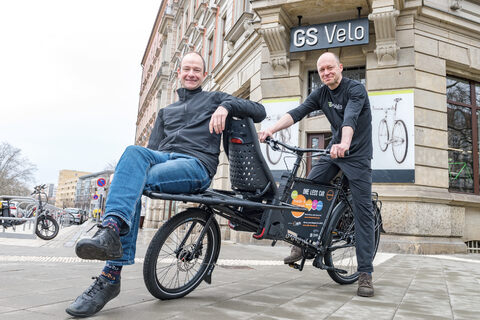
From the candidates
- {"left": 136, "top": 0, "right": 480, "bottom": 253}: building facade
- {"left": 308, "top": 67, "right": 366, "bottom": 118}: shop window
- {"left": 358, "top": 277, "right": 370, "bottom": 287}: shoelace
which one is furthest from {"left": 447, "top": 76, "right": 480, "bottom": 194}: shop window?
{"left": 358, "top": 277, "right": 370, "bottom": 287}: shoelace

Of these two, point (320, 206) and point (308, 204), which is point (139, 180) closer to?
point (308, 204)

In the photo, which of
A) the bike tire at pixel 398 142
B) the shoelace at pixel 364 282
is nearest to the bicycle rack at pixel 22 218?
the shoelace at pixel 364 282

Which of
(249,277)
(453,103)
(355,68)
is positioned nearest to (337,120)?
(249,277)

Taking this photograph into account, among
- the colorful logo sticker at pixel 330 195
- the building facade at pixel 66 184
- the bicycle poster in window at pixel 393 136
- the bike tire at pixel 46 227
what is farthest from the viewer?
the building facade at pixel 66 184

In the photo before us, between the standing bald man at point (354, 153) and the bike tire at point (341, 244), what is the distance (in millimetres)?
211

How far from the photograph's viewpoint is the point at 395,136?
27.8 ft

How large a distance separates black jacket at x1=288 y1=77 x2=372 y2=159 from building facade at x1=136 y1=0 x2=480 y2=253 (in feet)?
17.6

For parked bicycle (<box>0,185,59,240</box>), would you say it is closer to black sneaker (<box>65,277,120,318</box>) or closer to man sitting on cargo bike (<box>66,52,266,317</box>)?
man sitting on cargo bike (<box>66,52,266,317</box>)

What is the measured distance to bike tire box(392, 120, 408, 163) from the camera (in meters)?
8.34

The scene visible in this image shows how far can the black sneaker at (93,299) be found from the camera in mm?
1934

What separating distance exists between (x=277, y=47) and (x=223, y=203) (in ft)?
26.3

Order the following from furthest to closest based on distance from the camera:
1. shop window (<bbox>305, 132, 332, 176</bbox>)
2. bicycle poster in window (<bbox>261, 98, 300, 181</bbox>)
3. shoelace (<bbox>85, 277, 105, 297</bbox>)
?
shop window (<bbox>305, 132, 332, 176</bbox>) < bicycle poster in window (<bbox>261, 98, 300, 181</bbox>) < shoelace (<bbox>85, 277, 105, 297</bbox>)

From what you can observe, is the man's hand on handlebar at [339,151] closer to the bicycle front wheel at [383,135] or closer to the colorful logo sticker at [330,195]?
the colorful logo sticker at [330,195]

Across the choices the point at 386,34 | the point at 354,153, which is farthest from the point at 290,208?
the point at 386,34
